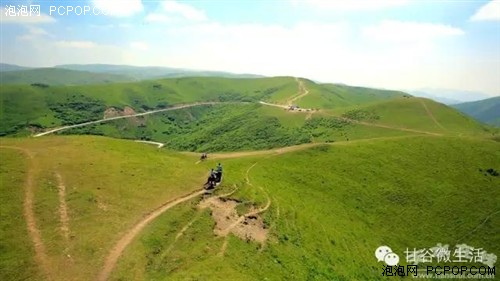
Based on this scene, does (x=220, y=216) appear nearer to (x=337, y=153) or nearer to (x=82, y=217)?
(x=82, y=217)

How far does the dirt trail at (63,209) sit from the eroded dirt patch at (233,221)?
53.3ft

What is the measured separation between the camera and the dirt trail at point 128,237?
35.5 m

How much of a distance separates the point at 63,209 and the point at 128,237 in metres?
8.72

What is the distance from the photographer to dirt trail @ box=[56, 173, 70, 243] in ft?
130

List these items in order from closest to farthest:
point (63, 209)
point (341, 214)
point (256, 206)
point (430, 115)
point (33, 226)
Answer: point (33, 226) < point (63, 209) < point (256, 206) < point (341, 214) < point (430, 115)

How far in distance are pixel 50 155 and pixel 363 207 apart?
56.9 metres

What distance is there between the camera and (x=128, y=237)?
41.0 m

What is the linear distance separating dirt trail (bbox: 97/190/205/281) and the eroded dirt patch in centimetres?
331

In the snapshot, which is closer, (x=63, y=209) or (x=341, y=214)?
(x=63, y=209)

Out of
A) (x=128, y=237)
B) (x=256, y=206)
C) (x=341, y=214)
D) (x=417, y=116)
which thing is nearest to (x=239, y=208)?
(x=256, y=206)

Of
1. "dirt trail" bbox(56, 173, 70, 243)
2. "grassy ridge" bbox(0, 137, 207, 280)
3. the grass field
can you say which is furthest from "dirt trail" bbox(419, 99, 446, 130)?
"dirt trail" bbox(56, 173, 70, 243)

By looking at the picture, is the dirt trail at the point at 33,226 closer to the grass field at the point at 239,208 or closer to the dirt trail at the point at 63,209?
the grass field at the point at 239,208

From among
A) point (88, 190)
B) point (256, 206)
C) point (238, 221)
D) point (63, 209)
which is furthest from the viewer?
point (256, 206)

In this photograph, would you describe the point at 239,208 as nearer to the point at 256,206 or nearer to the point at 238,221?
the point at 238,221
